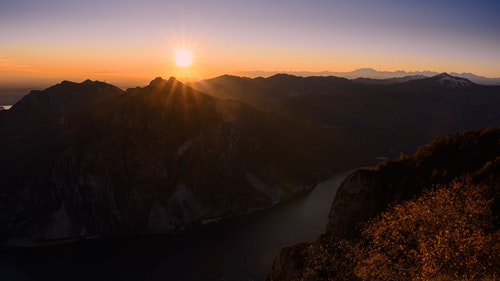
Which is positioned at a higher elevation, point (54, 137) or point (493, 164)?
point (493, 164)

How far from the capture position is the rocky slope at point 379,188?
162 feet

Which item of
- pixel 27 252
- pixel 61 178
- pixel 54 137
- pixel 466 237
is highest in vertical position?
pixel 466 237

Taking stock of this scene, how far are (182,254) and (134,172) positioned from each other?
159 ft

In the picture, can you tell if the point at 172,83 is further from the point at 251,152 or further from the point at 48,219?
the point at 48,219

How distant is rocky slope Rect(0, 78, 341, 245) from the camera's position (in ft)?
469

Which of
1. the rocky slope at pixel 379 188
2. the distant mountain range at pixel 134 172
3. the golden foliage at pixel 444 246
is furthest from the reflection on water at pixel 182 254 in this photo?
the golden foliage at pixel 444 246

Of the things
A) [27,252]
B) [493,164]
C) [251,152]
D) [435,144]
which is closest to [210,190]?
[251,152]

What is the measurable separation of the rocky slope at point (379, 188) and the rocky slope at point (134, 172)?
322 ft

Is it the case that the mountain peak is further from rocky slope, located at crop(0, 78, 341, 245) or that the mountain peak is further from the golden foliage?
the golden foliage

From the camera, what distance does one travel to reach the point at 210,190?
162m

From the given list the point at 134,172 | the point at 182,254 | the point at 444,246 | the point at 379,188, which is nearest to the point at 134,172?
the point at 134,172

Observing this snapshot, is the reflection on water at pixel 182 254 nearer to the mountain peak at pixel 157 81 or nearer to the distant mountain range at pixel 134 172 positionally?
the distant mountain range at pixel 134 172

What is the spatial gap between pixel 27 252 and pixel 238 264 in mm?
67454

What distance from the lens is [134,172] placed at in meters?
155
